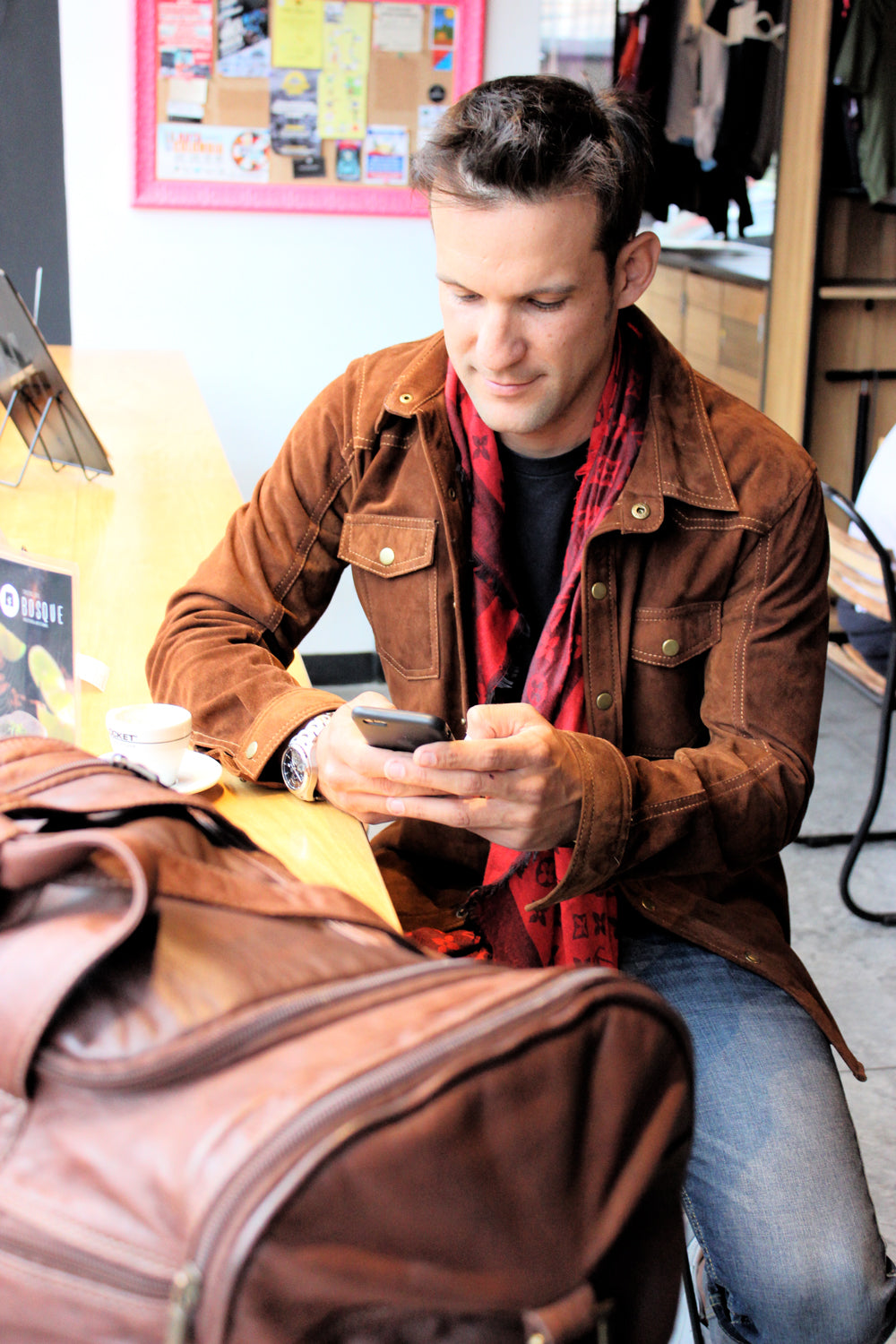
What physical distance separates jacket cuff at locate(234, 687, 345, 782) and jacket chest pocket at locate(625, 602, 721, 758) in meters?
0.35

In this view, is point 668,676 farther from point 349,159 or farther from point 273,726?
point 349,159

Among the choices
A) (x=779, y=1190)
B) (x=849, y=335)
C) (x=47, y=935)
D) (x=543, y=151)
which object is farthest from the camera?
(x=849, y=335)

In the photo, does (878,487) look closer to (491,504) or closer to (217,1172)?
(491,504)

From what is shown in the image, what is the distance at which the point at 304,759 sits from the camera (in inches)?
48.4

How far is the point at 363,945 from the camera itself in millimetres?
681

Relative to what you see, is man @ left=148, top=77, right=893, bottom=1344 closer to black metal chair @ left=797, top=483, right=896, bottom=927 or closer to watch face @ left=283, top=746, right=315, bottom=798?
watch face @ left=283, top=746, right=315, bottom=798

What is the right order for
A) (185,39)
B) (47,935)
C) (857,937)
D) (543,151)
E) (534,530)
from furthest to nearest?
(185,39), (857,937), (534,530), (543,151), (47,935)

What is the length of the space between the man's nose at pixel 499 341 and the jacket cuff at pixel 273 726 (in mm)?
379

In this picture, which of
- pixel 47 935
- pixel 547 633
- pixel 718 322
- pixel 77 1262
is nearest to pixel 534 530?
pixel 547 633

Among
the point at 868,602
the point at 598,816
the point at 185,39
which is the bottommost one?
the point at 868,602

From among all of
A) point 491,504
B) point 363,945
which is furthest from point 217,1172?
point 491,504

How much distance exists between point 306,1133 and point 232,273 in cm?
320

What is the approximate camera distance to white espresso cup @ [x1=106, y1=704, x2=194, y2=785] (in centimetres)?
113

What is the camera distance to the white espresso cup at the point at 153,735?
3.72 ft
